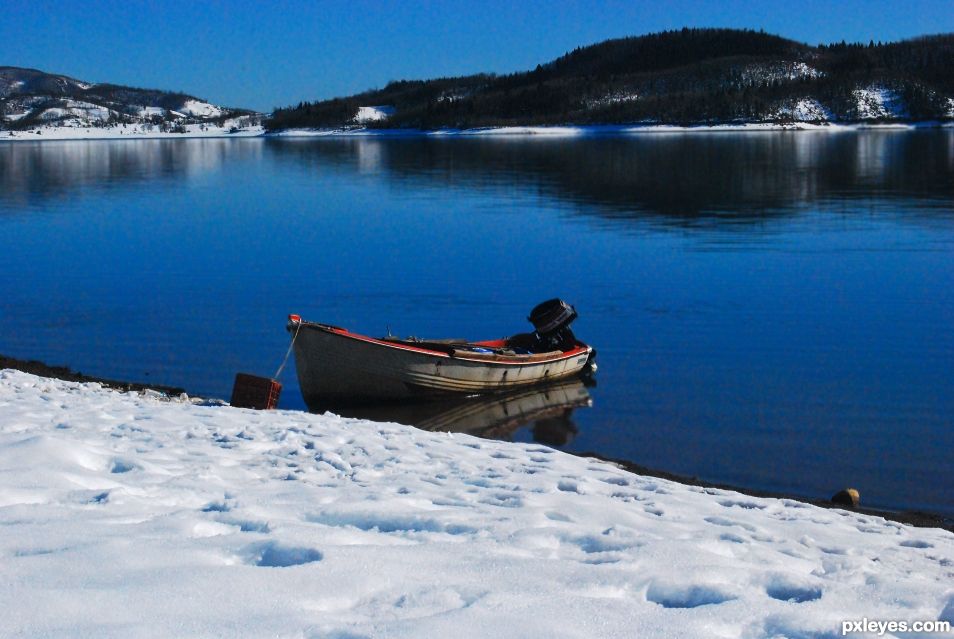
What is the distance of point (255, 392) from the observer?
15.0 meters

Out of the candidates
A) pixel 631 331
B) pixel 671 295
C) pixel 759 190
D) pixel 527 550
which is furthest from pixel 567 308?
pixel 759 190

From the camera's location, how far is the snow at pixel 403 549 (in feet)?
17.1

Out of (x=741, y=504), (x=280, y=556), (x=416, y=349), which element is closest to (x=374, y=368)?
(x=416, y=349)

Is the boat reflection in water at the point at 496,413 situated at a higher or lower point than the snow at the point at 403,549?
lower

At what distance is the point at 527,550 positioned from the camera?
6.75 m

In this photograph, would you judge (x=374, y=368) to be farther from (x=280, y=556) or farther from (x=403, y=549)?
(x=280, y=556)

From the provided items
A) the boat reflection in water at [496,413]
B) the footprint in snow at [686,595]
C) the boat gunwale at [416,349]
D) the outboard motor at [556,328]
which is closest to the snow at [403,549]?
the footprint in snow at [686,595]

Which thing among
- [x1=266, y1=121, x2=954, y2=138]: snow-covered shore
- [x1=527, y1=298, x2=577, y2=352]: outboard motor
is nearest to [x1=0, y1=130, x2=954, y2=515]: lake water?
[x1=527, y1=298, x2=577, y2=352]: outboard motor

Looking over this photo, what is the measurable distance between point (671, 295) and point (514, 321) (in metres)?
4.84

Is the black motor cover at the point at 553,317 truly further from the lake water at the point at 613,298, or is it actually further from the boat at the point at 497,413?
the boat at the point at 497,413

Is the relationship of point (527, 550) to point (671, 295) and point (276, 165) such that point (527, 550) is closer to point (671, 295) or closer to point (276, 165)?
point (671, 295)

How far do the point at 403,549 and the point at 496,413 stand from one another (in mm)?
10459

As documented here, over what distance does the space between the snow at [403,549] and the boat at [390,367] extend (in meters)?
5.76

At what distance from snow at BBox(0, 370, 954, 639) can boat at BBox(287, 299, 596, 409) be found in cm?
576
